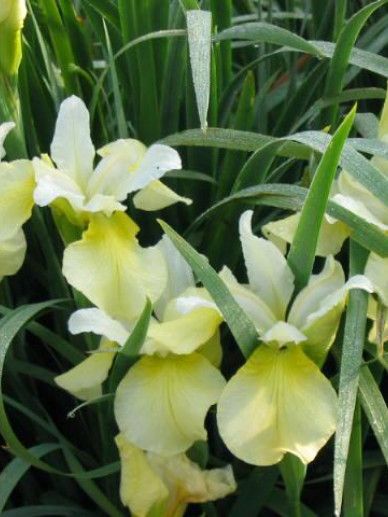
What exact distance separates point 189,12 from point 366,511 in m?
0.56

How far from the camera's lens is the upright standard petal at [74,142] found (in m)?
0.96

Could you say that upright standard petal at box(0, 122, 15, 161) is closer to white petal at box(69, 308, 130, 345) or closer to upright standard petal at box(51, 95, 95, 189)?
upright standard petal at box(51, 95, 95, 189)

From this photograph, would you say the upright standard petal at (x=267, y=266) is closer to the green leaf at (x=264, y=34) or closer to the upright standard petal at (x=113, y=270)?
the upright standard petal at (x=113, y=270)

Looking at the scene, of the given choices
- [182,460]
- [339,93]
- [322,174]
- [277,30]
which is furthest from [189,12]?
[182,460]

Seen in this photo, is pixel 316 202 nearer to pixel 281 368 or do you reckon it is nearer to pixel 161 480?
pixel 281 368

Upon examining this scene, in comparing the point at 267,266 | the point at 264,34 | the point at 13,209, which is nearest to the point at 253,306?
the point at 267,266

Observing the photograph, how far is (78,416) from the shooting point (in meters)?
1.15

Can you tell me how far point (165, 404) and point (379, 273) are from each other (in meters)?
0.22

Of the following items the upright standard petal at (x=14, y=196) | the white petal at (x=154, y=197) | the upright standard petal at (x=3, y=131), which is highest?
the upright standard petal at (x=3, y=131)

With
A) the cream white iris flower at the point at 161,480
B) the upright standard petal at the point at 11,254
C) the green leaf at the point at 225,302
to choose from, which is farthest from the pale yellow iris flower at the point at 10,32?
the cream white iris flower at the point at 161,480

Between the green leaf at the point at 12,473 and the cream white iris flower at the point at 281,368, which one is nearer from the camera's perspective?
the cream white iris flower at the point at 281,368

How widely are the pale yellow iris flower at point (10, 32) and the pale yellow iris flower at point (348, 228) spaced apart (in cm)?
32

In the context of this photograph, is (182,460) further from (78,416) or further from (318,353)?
(78,416)

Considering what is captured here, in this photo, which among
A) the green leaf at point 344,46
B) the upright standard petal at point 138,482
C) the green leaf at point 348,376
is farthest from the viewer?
the green leaf at point 344,46
